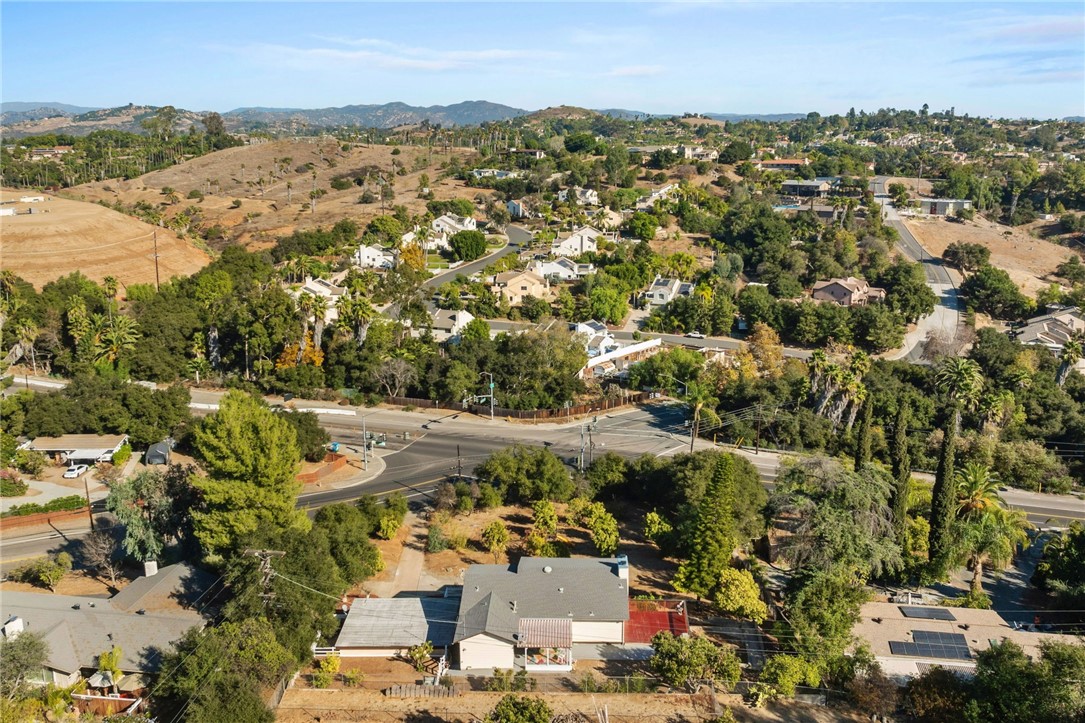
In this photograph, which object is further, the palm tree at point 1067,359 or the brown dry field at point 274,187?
the brown dry field at point 274,187

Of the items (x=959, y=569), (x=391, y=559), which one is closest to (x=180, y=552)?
(x=391, y=559)

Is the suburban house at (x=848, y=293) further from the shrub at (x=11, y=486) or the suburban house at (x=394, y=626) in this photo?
the shrub at (x=11, y=486)

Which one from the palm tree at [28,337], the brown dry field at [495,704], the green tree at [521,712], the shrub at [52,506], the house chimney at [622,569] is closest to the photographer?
the green tree at [521,712]

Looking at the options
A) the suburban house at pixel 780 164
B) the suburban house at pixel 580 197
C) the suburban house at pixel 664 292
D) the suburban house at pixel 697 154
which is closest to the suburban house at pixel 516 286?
the suburban house at pixel 664 292

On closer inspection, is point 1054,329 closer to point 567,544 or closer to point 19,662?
point 567,544

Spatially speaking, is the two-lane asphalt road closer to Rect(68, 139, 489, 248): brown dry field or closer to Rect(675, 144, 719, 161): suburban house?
Rect(675, 144, 719, 161): suburban house

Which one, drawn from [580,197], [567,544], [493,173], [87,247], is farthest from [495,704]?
[493,173]

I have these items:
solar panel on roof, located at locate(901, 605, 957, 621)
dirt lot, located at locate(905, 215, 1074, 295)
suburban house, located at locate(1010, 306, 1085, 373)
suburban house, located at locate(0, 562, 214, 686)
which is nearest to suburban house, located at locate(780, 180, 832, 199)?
dirt lot, located at locate(905, 215, 1074, 295)
